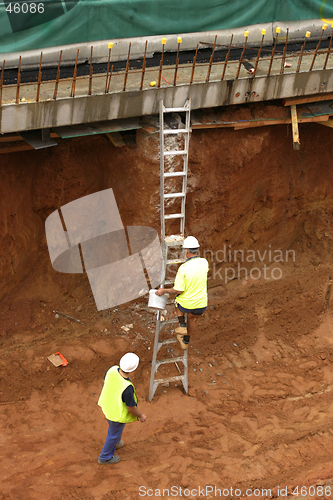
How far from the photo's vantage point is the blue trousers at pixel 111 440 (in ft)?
22.0

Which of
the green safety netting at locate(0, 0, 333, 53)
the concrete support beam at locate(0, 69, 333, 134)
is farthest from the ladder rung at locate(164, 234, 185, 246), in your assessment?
the green safety netting at locate(0, 0, 333, 53)

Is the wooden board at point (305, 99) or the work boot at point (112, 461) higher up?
the wooden board at point (305, 99)

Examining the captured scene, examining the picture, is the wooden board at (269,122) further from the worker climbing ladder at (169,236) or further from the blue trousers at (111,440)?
the blue trousers at (111,440)

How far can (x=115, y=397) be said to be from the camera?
6438mm

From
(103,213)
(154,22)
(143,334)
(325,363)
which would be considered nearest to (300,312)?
(325,363)

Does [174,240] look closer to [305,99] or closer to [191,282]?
[191,282]

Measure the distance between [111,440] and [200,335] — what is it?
11.4 feet

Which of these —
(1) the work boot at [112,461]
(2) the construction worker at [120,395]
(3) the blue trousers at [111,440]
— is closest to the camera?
(2) the construction worker at [120,395]

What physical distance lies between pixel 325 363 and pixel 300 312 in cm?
125

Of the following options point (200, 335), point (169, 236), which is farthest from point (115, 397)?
point (200, 335)

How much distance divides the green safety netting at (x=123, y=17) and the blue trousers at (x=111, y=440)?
20.4 ft

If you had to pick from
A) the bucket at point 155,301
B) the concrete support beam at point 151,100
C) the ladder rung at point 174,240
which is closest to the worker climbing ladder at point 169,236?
the ladder rung at point 174,240

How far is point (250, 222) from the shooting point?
Answer: 1100 centimetres

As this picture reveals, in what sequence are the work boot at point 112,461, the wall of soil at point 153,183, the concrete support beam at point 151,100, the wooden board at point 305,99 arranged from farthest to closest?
the wooden board at point 305,99 < the wall of soil at point 153,183 < the concrete support beam at point 151,100 < the work boot at point 112,461
